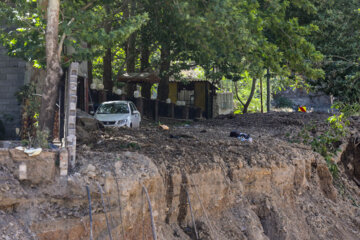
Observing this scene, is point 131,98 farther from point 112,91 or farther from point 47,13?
point 47,13

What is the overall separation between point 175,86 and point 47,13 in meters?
25.7

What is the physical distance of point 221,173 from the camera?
11.1 m

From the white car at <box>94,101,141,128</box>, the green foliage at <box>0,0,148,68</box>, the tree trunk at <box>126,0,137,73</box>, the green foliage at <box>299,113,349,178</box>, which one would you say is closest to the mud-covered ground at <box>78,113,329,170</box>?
the green foliage at <box>299,113,349,178</box>

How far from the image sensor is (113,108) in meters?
19.8

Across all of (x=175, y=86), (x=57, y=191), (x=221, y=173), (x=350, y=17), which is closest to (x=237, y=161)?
(x=221, y=173)

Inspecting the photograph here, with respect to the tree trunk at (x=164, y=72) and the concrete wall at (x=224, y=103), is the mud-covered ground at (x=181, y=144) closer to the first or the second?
the tree trunk at (x=164, y=72)

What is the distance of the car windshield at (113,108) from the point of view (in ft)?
64.1

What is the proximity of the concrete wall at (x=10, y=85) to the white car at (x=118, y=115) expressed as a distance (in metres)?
3.79

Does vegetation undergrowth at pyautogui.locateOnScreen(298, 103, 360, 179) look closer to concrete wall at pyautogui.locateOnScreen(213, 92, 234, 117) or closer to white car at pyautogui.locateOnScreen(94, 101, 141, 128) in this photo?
white car at pyautogui.locateOnScreen(94, 101, 141, 128)

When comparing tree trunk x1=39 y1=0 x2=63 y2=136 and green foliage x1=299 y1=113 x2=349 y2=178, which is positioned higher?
tree trunk x1=39 y1=0 x2=63 y2=136

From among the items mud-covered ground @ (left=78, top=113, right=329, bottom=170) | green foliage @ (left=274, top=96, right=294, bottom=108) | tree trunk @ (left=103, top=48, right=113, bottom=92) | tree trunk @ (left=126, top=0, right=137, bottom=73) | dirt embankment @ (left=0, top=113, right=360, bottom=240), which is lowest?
dirt embankment @ (left=0, top=113, right=360, bottom=240)

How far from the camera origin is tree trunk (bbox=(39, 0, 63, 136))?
10.3 meters

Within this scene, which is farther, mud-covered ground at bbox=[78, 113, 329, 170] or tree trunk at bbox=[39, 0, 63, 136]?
mud-covered ground at bbox=[78, 113, 329, 170]

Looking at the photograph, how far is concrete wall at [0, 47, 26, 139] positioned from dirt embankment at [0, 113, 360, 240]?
3146 millimetres
